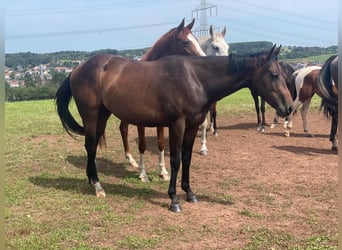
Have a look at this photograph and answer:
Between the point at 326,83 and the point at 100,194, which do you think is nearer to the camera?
the point at 100,194

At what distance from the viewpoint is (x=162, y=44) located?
19.1ft

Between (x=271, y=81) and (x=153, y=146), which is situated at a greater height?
(x=271, y=81)

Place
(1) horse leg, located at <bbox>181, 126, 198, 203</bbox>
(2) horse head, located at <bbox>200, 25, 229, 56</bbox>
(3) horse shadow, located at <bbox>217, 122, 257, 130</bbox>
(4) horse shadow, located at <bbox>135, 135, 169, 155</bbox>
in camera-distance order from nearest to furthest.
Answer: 1. (1) horse leg, located at <bbox>181, 126, 198, 203</bbox>
2. (4) horse shadow, located at <bbox>135, 135, 169, 155</bbox>
3. (2) horse head, located at <bbox>200, 25, 229, 56</bbox>
4. (3) horse shadow, located at <bbox>217, 122, 257, 130</bbox>

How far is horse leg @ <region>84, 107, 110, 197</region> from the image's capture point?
511cm

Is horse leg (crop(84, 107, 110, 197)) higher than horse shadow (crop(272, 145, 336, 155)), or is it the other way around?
horse leg (crop(84, 107, 110, 197))

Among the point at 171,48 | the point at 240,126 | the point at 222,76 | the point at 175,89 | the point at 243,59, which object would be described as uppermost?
the point at 171,48

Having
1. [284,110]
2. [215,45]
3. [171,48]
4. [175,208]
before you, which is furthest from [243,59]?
[215,45]

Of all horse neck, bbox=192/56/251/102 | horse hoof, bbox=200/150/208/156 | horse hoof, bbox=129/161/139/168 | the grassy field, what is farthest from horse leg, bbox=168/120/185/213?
horse hoof, bbox=200/150/208/156

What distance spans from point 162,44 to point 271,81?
82.0 inches

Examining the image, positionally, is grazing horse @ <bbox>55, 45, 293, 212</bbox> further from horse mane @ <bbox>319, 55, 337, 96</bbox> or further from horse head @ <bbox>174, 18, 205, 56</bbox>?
horse mane @ <bbox>319, 55, 337, 96</bbox>

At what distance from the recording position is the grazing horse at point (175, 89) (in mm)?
4422

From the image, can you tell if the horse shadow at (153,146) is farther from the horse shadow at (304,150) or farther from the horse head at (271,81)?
the horse head at (271,81)

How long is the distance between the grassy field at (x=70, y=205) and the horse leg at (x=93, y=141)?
0.15m

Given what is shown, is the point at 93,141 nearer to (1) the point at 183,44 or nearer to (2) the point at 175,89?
(2) the point at 175,89
